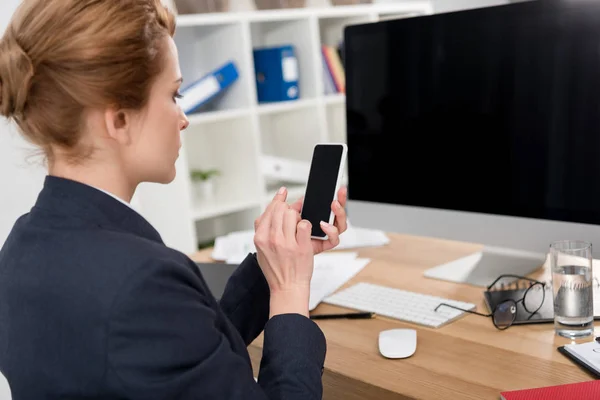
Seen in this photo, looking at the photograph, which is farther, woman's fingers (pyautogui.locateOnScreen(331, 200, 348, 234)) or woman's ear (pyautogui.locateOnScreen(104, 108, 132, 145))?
woman's fingers (pyautogui.locateOnScreen(331, 200, 348, 234))

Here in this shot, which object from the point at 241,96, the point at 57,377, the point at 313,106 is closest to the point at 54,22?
the point at 57,377

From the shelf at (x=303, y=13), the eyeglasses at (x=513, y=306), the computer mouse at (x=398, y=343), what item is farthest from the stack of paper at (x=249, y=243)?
the shelf at (x=303, y=13)

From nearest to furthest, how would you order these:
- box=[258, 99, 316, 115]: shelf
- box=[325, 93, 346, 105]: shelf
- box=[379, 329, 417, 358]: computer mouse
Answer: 1. box=[379, 329, 417, 358]: computer mouse
2. box=[258, 99, 316, 115]: shelf
3. box=[325, 93, 346, 105]: shelf

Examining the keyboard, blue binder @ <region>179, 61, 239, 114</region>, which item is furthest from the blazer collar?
blue binder @ <region>179, 61, 239, 114</region>

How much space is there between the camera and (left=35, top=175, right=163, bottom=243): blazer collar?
2.71 ft

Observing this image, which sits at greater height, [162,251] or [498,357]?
[162,251]

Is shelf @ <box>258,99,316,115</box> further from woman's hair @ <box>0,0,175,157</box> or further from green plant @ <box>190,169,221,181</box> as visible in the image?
woman's hair @ <box>0,0,175,157</box>

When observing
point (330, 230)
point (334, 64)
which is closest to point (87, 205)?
point (330, 230)

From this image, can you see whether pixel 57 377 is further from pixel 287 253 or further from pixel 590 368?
pixel 590 368

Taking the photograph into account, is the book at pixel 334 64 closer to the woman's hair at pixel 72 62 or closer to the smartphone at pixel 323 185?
the smartphone at pixel 323 185

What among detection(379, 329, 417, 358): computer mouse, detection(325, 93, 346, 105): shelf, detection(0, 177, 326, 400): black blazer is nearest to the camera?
detection(0, 177, 326, 400): black blazer

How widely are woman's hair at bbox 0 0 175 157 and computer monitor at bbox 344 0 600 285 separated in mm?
697

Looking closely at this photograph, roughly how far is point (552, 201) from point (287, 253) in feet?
1.79

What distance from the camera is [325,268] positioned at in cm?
155
